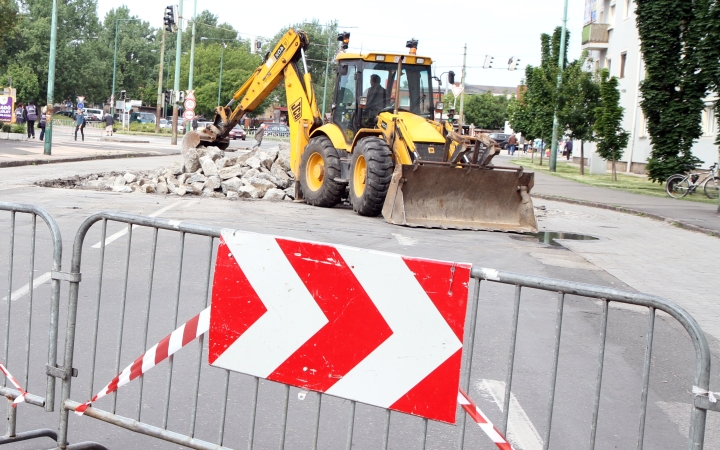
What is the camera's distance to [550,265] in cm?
1130

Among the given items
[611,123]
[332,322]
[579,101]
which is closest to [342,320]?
[332,322]

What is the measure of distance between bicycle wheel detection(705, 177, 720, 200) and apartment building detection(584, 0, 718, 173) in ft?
19.1

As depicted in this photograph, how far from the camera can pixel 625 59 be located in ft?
149

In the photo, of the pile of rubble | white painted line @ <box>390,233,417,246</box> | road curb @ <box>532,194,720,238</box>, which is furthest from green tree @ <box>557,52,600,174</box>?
white painted line @ <box>390,233,417,246</box>

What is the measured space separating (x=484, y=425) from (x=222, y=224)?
400 inches

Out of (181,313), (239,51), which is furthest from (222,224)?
(239,51)

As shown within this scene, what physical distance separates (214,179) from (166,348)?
16025 millimetres

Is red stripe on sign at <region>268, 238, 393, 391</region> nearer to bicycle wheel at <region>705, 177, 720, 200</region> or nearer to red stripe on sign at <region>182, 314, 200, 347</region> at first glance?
red stripe on sign at <region>182, 314, 200, 347</region>

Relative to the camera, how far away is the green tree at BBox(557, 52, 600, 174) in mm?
38188

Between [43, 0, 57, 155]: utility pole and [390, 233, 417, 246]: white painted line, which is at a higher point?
[43, 0, 57, 155]: utility pole

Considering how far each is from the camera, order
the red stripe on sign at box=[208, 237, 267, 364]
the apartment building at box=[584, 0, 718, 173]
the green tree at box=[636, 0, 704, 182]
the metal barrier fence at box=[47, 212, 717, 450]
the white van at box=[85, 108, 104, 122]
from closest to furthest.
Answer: the metal barrier fence at box=[47, 212, 717, 450] < the red stripe on sign at box=[208, 237, 267, 364] < the green tree at box=[636, 0, 704, 182] < the apartment building at box=[584, 0, 718, 173] < the white van at box=[85, 108, 104, 122]

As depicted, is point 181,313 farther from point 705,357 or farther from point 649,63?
point 649,63

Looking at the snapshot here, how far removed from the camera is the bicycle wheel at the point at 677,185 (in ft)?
89.2

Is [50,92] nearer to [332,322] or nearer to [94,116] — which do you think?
[332,322]
